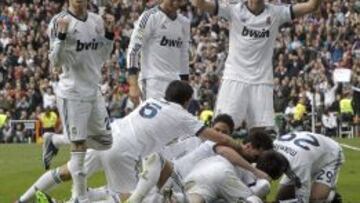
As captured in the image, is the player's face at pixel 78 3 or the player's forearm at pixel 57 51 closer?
the player's forearm at pixel 57 51

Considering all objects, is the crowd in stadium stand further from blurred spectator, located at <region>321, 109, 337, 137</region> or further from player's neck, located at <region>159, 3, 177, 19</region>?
player's neck, located at <region>159, 3, 177, 19</region>

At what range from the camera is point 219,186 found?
48.4 ft

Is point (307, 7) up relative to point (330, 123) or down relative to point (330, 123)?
up

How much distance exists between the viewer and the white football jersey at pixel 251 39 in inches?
682

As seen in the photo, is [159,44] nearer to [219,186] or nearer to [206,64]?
[219,186]

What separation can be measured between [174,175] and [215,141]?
69cm

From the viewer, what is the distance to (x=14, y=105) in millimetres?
37000

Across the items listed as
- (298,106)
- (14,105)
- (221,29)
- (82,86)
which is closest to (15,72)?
(14,105)

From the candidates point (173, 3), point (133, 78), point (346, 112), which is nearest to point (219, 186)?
point (133, 78)

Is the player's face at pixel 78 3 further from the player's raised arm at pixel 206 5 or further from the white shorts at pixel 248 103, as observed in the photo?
the white shorts at pixel 248 103

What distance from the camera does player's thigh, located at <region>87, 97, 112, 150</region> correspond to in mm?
14844

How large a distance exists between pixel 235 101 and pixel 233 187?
2.77 metres

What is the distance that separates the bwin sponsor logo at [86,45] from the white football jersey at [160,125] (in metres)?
1.23

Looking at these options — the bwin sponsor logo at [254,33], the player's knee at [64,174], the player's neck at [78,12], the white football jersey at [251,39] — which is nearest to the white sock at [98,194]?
the player's knee at [64,174]
